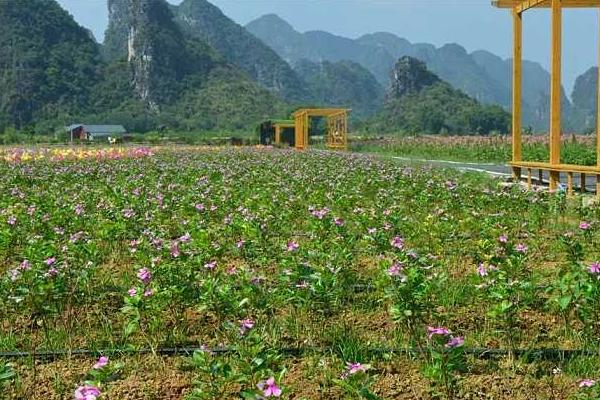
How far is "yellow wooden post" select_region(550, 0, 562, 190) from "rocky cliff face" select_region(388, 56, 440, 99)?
101037mm

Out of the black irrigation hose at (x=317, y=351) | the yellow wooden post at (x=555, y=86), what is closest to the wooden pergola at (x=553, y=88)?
the yellow wooden post at (x=555, y=86)

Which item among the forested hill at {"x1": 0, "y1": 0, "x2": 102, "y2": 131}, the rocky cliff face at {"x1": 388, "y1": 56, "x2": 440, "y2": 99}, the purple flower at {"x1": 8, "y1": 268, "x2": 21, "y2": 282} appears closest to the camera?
the purple flower at {"x1": 8, "y1": 268, "x2": 21, "y2": 282}

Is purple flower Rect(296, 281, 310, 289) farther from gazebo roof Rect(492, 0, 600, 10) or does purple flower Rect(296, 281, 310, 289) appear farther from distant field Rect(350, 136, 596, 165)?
distant field Rect(350, 136, 596, 165)

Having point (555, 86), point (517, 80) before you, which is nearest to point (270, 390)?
point (555, 86)

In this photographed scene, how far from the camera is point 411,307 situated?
314 cm

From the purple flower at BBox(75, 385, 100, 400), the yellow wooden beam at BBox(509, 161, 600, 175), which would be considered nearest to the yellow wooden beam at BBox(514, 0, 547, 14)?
the yellow wooden beam at BBox(509, 161, 600, 175)

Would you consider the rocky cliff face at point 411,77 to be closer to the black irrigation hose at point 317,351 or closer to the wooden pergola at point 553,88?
the wooden pergola at point 553,88

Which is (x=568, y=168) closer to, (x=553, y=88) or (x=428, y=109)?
(x=553, y=88)

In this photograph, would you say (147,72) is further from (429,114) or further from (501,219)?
(501,219)

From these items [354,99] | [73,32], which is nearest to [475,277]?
[73,32]

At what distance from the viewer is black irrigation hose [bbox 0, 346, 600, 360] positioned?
3.13 m

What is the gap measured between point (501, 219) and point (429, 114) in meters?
82.2

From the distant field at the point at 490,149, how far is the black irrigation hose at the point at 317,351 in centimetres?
1501

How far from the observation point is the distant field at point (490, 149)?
1948 centimetres
